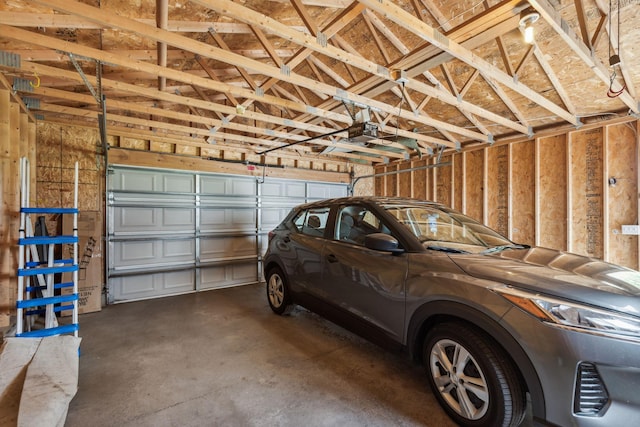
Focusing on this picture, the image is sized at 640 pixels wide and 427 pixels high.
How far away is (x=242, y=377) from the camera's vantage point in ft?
7.68

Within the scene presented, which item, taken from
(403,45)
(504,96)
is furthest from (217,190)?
(504,96)

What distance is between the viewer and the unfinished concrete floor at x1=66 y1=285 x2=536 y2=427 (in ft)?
6.20

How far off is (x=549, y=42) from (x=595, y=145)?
2023 mm

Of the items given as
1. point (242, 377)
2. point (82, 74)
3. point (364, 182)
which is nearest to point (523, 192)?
point (364, 182)

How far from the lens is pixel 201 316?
150 inches

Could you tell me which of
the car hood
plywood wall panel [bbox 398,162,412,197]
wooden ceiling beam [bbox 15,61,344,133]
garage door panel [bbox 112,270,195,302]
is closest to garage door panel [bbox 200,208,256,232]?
garage door panel [bbox 112,270,195,302]

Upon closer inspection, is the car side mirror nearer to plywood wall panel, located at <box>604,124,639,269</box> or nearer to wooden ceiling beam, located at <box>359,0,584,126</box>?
wooden ceiling beam, located at <box>359,0,584,126</box>

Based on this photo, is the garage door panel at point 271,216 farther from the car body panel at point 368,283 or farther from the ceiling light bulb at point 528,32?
the ceiling light bulb at point 528,32

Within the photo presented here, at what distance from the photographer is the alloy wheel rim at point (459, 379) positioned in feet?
5.47

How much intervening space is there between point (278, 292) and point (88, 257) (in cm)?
278

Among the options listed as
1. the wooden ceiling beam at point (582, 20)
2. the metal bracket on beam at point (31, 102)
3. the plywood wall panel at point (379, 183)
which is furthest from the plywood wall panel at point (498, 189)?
the metal bracket on beam at point (31, 102)

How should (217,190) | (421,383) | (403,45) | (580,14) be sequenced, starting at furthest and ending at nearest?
1. (217,190)
2. (403,45)
3. (580,14)
4. (421,383)

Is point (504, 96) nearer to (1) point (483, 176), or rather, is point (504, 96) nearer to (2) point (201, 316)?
(1) point (483, 176)

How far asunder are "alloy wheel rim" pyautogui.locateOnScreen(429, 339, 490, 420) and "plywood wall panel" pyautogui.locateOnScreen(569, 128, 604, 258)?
4.02 metres
